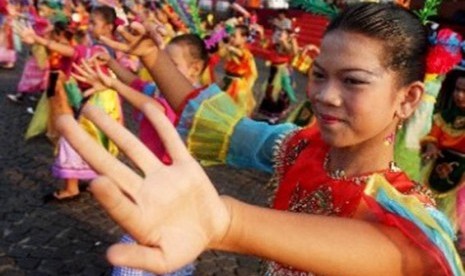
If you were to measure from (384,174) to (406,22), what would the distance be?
1.48 ft

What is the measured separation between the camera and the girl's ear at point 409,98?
65.2 inches

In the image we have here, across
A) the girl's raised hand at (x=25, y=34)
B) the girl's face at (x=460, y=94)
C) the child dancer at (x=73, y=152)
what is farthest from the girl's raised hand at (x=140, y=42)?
the girl's face at (x=460, y=94)

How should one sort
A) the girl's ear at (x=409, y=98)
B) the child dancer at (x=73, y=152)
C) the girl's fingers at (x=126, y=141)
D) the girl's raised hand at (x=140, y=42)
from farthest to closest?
the child dancer at (x=73, y=152), the girl's raised hand at (x=140, y=42), the girl's ear at (x=409, y=98), the girl's fingers at (x=126, y=141)

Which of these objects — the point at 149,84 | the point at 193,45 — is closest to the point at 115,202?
the point at 149,84

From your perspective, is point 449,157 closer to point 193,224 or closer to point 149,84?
point 149,84

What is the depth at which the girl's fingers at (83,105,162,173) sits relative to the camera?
114 centimetres

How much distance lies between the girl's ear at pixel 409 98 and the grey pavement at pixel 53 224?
6.53ft

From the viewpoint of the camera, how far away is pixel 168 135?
46.9 inches

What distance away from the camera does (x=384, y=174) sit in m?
1.71

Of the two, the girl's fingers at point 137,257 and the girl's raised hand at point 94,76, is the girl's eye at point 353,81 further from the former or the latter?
the girl's raised hand at point 94,76

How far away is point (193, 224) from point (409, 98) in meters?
0.86

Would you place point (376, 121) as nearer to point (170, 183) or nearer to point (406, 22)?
point (406, 22)

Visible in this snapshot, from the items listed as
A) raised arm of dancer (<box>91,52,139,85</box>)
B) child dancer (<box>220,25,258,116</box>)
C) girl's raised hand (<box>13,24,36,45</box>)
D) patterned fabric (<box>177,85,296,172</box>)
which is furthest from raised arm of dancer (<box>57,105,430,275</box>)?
child dancer (<box>220,25,258,116</box>)

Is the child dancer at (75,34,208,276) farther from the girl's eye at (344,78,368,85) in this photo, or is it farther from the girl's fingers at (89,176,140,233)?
the girl's fingers at (89,176,140,233)
